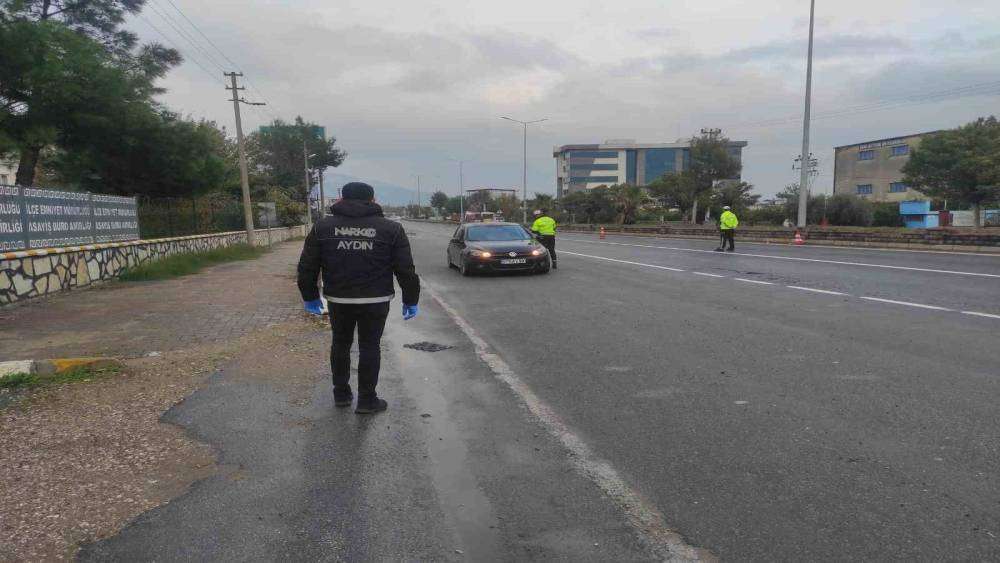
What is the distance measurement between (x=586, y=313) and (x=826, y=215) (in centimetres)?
3994

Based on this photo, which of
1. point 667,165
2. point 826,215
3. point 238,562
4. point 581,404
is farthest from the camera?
point 667,165

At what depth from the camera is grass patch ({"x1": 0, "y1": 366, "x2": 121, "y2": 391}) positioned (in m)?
5.50

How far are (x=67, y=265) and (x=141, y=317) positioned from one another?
4.19 meters

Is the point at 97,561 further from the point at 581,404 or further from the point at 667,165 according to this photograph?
the point at 667,165

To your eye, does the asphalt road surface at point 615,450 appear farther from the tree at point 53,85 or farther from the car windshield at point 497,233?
the tree at point 53,85

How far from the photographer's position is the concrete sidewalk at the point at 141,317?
284 inches

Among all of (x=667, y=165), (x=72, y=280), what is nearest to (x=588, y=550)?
(x=72, y=280)

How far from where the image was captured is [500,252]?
14320mm

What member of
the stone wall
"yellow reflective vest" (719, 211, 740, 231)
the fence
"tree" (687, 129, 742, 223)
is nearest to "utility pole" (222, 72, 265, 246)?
the fence

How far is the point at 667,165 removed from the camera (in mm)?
132500

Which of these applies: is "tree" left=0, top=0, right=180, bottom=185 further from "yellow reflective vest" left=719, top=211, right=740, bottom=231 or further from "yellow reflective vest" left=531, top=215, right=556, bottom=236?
"yellow reflective vest" left=719, top=211, right=740, bottom=231

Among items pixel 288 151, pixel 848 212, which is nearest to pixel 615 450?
pixel 848 212

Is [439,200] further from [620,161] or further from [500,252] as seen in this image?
[500,252]

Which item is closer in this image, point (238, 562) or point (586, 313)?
point (238, 562)
